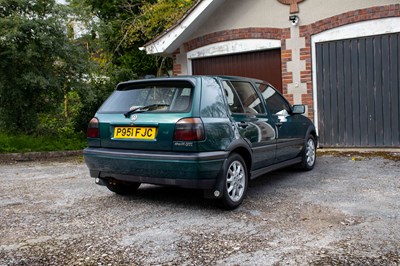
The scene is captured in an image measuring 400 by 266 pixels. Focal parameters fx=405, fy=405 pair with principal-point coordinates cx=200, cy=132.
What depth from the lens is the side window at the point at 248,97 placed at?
16.7 ft

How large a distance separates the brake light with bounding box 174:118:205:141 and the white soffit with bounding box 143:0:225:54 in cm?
621

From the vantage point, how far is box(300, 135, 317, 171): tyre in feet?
21.6

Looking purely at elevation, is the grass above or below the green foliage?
below

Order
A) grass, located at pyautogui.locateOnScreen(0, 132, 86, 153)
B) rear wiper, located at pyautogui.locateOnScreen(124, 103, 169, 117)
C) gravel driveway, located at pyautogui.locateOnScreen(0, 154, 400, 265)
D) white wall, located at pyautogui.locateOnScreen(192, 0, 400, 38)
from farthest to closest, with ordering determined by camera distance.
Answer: grass, located at pyautogui.locateOnScreen(0, 132, 86, 153) < white wall, located at pyautogui.locateOnScreen(192, 0, 400, 38) < rear wiper, located at pyautogui.locateOnScreen(124, 103, 169, 117) < gravel driveway, located at pyautogui.locateOnScreen(0, 154, 400, 265)

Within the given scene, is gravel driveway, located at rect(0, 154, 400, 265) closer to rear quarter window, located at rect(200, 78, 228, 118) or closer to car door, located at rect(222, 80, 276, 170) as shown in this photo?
car door, located at rect(222, 80, 276, 170)

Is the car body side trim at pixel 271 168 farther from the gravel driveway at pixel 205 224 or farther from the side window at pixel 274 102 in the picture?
the side window at pixel 274 102

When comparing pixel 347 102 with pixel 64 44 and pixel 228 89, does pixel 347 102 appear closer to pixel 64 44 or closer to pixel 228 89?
pixel 228 89

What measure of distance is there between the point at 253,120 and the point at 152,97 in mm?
1305

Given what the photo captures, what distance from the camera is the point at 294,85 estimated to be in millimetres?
9516

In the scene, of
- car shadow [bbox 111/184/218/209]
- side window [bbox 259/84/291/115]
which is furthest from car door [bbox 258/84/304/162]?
car shadow [bbox 111/184/218/209]

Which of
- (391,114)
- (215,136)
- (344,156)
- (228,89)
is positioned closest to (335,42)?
(391,114)

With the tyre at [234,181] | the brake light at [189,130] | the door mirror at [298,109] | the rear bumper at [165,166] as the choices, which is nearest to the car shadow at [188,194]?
the tyre at [234,181]

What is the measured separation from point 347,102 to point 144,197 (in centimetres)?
572

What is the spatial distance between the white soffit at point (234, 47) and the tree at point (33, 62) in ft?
9.84
